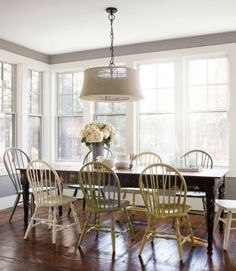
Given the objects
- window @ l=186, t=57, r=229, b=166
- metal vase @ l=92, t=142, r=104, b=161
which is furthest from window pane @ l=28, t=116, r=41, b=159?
window @ l=186, t=57, r=229, b=166

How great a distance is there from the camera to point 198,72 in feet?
17.7

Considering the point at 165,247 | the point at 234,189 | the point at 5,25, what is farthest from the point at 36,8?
the point at 234,189

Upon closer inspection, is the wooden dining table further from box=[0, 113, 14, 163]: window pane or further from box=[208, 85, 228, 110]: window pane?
box=[0, 113, 14, 163]: window pane

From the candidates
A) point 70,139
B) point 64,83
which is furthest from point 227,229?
point 64,83

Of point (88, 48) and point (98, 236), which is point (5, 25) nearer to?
point (88, 48)

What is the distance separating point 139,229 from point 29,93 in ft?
11.0

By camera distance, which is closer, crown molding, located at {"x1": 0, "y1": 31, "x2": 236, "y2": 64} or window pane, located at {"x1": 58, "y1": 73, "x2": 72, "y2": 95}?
crown molding, located at {"x1": 0, "y1": 31, "x2": 236, "y2": 64}

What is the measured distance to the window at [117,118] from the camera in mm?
5961

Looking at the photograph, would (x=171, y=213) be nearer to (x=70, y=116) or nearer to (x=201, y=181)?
(x=201, y=181)

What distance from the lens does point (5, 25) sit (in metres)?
4.76

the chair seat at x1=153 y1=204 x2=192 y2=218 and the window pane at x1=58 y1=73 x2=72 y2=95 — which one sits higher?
the window pane at x1=58 y1=73 x2=72 y2=95

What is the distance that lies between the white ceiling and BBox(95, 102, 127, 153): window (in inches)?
42.0

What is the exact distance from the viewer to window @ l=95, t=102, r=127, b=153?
235 inches

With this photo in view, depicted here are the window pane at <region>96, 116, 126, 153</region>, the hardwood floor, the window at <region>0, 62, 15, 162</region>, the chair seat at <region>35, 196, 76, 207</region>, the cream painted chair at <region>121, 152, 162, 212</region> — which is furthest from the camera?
the window pane at <region>96, 116, 126, 153</region>
